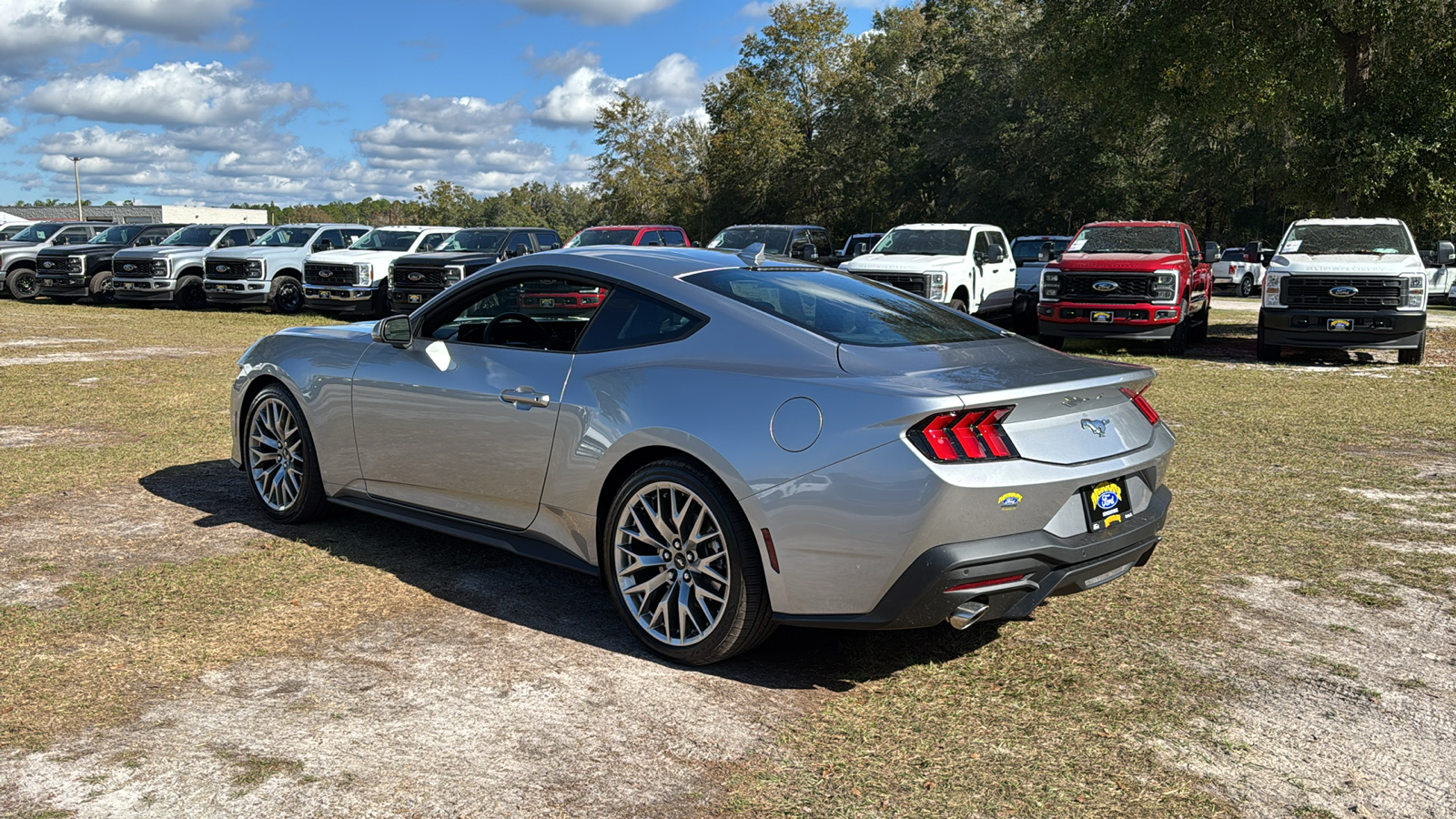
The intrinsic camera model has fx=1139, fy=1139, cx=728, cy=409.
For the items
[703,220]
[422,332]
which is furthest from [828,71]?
[422,332]

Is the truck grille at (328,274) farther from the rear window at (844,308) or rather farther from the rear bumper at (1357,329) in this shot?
the rear window at (844,308)

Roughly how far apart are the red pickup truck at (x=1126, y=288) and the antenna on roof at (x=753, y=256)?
12.4 m

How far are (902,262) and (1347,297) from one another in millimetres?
6200

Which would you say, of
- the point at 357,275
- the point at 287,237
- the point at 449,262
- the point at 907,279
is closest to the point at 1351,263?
the point at 907,279

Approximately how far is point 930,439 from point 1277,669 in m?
1.75

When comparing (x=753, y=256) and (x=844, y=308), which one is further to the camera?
(x=753, y=256)

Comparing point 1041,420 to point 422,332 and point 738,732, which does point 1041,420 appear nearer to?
point 738,732

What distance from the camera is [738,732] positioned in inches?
145

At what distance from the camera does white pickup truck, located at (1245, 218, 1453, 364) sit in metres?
15.3

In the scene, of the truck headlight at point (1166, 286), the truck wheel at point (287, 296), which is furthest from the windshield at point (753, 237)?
the truck wheel at point (287, 296)

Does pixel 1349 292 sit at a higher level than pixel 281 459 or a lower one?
higher

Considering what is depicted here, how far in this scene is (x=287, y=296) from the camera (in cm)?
2498

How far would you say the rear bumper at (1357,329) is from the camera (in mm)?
15273

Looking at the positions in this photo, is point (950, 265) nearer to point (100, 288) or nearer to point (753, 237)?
point (753, 237)
